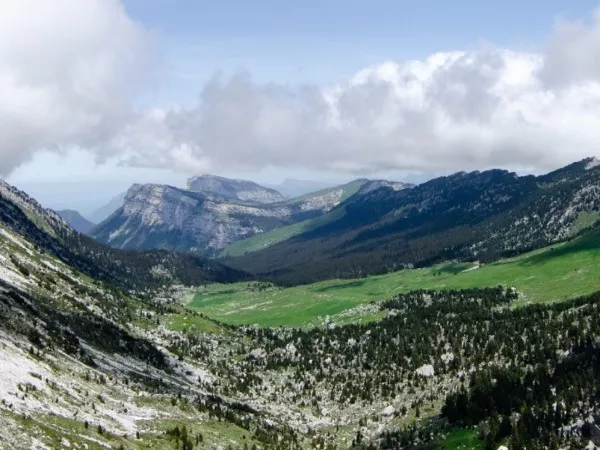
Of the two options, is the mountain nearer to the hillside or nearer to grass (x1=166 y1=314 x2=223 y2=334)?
the hillside

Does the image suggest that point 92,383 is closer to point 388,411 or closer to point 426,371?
point 388,411

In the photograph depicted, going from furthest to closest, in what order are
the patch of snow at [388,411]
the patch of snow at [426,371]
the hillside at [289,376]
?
the patch of snow at [426,371] < the patch of snow at [388,411] < the hillside at [289,376]

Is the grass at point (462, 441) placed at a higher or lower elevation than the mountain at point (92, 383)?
lower

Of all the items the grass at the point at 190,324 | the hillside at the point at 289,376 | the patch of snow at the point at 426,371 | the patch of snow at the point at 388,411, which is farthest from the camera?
the grass at the point at 190,324

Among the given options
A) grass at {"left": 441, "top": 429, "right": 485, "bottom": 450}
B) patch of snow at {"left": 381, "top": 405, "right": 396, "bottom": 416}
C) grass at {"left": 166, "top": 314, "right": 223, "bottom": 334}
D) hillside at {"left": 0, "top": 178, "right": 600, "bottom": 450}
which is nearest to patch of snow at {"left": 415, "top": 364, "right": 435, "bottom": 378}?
hillside at {"left": 0, "top": 178, "right": 600, "bottom": 450}

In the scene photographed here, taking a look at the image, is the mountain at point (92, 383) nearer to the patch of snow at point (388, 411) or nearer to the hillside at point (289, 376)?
the hillside at point (289, 376)

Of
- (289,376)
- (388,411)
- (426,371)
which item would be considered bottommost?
(289,376)

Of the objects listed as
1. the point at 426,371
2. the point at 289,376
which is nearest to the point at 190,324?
the point at 289,376

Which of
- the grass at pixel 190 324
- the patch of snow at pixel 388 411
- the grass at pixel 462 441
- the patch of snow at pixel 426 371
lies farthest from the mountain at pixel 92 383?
the patch of snow at pixel 426 371

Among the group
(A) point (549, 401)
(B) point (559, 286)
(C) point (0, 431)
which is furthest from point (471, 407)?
(B) point (559, 286)

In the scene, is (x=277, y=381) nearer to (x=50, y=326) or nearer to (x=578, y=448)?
(x=50, y=326)

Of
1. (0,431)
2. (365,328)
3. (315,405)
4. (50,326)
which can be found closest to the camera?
(0,431)
